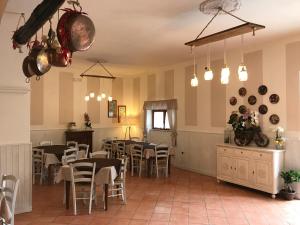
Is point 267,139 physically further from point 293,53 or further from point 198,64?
point 198,64

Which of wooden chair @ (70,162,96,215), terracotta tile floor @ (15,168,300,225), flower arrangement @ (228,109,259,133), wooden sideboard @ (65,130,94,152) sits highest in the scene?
flower arrangement @ (228,109,259,133)

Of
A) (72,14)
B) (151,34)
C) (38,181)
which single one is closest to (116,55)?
(151,34)

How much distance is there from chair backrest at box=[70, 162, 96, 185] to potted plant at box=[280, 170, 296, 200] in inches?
137

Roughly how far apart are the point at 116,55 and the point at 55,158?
2.87m

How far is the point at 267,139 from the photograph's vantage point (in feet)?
18.9

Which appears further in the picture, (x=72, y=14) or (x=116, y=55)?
(x=116, y=55)

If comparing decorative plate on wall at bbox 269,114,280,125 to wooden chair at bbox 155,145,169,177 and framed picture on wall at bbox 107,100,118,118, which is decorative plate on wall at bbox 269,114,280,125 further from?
framed picture on wall at bbox 107,100,118,118

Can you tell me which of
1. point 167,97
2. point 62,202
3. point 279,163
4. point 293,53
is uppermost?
point 293,53

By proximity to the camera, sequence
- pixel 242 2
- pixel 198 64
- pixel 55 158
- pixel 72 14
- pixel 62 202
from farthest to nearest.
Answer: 1. pixel 198 64
2. pixel 55 158
3. pixel 62 202
4. pixel 242 2
5. pixel 72 14

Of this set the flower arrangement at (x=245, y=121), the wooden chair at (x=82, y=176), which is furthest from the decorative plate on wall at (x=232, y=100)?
the wooden chair at (x=82, y=176)

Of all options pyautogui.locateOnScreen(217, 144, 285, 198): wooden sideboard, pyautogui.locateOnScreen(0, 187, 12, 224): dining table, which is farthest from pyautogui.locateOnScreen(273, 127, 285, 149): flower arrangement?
pyautogui.locateOnScreen(0, 187, 12, 224): dining table

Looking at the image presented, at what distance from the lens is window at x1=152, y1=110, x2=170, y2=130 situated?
913 centimetres

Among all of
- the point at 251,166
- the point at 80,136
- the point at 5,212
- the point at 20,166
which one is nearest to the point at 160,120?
the point at 80,136

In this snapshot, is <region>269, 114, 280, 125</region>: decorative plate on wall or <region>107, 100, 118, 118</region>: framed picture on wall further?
<region>107, 100, 118, 118</region>: framed picture on wall
